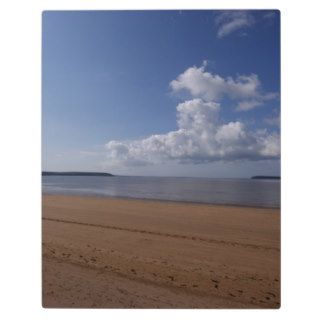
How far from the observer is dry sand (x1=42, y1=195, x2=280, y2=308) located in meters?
3.30

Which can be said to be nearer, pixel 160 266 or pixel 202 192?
pixel 160 266

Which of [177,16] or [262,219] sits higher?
[177,16]

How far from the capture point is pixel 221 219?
21.9ft

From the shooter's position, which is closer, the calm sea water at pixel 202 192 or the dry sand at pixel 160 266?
the dry sand at pixel 160 266

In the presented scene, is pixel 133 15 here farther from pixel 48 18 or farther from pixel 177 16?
pixel 48 18

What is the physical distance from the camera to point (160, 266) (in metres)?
3.89

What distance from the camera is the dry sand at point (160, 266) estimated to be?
130 inches

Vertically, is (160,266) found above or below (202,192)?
above

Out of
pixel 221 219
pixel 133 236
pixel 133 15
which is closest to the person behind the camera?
pixel 133 15

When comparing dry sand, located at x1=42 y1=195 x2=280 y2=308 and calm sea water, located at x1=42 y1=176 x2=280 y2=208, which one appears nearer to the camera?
dry sand, located at x1=42 y1=195 x2=280 y2=308
